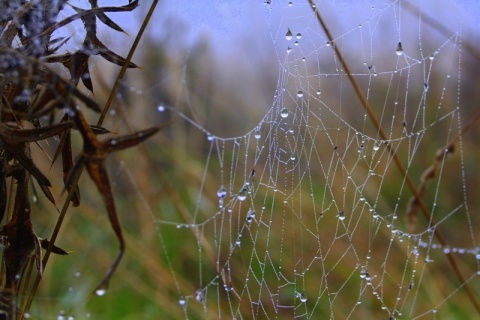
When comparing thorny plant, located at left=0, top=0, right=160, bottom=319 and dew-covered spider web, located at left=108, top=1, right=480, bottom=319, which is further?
dew-covered spider web, located at left=108, top=1, right=480, bottom=319

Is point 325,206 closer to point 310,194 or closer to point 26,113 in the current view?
point 310,194

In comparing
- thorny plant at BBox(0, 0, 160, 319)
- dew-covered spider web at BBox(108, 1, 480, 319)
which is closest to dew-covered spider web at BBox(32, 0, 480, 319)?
dew-covered spider web at BBox(108, 1, 480, 319)

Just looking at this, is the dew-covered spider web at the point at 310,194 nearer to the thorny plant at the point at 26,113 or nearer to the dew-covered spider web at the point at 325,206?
the dew-covered spider web at the point at 325,206

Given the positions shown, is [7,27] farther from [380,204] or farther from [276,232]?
[380,204]

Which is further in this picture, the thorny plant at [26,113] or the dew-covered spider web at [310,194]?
the dew-covered spider web at [310,194]

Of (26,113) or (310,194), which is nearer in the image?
(26,113)

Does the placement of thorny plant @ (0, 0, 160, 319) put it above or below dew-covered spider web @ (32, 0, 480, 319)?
below

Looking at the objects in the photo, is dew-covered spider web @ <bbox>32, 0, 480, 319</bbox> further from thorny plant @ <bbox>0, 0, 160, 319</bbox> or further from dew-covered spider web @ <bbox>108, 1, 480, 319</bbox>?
thorny plant @ <bbox>0, 0, 160, 319</bbox>

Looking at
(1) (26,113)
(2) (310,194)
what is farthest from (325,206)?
(1) (26,113)

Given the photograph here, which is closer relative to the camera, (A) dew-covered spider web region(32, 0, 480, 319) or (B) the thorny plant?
(B) the thorny plant

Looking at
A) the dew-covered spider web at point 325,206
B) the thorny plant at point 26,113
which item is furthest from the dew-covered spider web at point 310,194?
the thorny plant at point 26,113

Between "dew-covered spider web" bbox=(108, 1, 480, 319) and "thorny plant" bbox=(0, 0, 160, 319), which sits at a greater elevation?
"dew-covered spider web" bbox=(108, 1, 480, 319)
